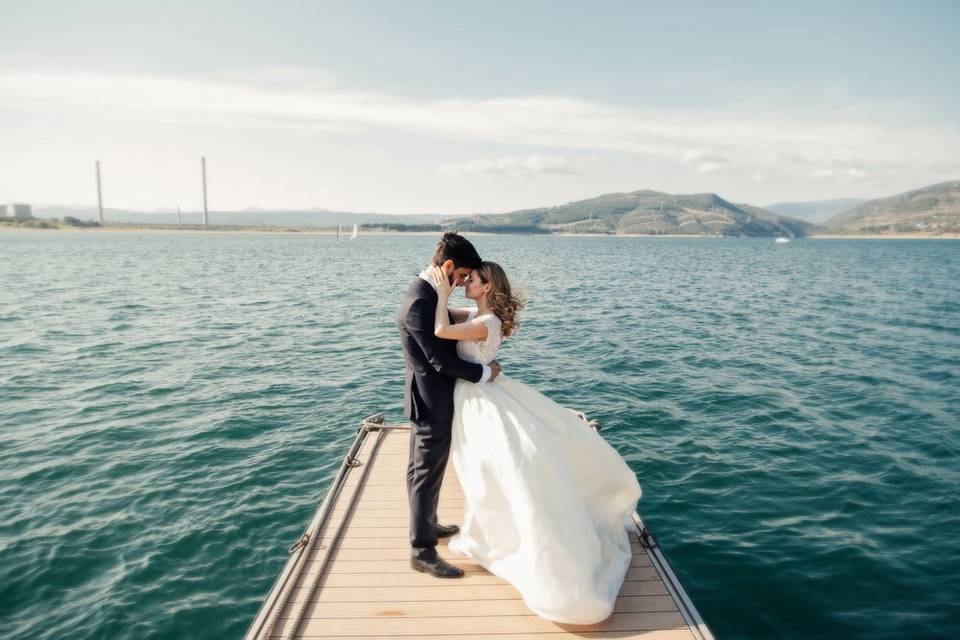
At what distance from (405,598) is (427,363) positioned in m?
2.30

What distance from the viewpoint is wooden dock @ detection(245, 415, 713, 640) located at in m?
4.94

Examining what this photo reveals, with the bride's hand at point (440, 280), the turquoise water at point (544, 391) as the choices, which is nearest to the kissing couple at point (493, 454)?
the bride's hand at point (440, 280)

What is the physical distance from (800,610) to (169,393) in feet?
51.3

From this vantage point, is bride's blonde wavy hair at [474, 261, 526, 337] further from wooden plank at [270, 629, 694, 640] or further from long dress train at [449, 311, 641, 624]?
wooden plank at [270, 629, 694, 640]

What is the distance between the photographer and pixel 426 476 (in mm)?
5613

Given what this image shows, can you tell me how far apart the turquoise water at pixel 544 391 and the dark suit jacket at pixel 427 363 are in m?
1.26

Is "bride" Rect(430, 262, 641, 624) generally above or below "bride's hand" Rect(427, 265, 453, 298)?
below

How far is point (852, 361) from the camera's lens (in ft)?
68.0

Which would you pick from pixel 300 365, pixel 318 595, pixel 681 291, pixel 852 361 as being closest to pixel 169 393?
pixel 300 365

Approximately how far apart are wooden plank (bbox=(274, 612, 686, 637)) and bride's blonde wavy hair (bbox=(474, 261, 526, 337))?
2757 millimetres

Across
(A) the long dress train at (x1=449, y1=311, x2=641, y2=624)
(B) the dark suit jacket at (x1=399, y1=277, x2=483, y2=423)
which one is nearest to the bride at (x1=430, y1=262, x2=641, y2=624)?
(A) the long dress train at (x1=449, y1=311, x2=641, y2=624)

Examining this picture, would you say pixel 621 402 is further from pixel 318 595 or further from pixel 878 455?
pixel 318 595

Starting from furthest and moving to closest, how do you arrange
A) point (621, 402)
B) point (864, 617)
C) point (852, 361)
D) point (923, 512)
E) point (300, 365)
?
point (852, 361)
point (300, 365)
point (621, 402)
point (923, 512)
point (864, 617)

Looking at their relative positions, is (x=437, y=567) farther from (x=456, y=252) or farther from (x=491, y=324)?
(x=456, y=252)
